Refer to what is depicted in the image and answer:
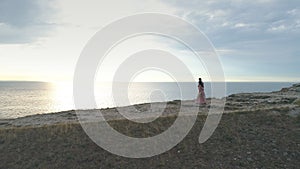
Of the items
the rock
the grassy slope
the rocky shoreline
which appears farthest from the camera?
the rocky shoreline

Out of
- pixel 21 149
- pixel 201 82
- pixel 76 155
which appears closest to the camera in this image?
pixel 76 155

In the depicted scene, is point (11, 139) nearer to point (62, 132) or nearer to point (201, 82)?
point (62, 132)

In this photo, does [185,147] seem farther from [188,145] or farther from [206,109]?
[206,109]

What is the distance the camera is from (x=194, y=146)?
14320mm

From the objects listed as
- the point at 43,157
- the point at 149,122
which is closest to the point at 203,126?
the point at 149,122

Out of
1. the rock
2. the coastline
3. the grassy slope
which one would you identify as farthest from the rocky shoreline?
the grassy slope

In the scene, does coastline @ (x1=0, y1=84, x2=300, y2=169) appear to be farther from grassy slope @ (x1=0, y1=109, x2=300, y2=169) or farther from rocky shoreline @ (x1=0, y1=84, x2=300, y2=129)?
rocky shoreline @ (x1=0, y1=84, x2=300, y2=129)

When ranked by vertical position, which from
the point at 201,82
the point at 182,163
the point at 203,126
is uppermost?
the point at 201,82

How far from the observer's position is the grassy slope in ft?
43.0

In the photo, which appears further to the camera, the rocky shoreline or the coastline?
the rocky shoreline

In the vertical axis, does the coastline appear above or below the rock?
below

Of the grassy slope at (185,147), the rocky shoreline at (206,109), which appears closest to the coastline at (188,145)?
the grassy slope at (185,147)

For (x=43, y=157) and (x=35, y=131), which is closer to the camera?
(x=43, y=157)

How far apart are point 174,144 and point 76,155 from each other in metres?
4.46
